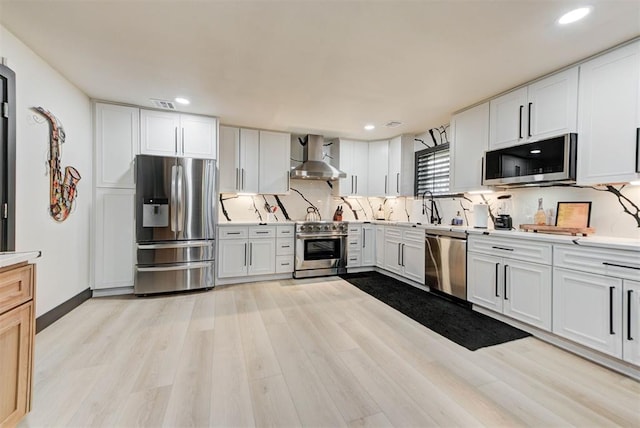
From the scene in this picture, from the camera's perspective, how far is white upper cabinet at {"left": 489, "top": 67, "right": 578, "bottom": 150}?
2.49 m

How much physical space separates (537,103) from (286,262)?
372cm

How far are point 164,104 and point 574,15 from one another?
4056mm

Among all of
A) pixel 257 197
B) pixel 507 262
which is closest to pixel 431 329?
pixel 507 262

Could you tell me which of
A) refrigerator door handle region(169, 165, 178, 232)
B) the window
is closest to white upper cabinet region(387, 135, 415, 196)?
the window

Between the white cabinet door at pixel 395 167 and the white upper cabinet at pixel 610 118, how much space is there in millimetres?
2616

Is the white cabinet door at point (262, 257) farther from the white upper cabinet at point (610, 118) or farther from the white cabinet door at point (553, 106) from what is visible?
the white upper cabinet at point (610, 118)

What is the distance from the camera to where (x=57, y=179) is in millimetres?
2721

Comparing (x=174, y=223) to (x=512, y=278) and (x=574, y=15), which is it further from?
(x=574, y=15)

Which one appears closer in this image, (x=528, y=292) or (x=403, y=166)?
(x=528, y=292)

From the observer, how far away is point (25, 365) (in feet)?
4.56

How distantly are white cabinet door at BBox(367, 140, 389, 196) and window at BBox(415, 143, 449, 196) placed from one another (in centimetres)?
57

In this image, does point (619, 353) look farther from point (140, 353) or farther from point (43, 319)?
point (43, 319)

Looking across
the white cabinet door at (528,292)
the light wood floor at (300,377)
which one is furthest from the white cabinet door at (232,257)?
the white cabinet door at (528,292)

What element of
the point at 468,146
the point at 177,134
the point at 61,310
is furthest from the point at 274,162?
the point at 61,310
